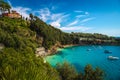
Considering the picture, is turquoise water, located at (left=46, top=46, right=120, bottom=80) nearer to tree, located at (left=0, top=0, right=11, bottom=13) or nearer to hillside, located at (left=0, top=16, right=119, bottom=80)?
hillside, located at (left=0, top=16, right=119, bottom=80)

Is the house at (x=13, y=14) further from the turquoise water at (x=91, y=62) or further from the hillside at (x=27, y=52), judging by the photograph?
the turquoise water at (x=91, y=62)

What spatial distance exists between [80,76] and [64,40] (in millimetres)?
101920

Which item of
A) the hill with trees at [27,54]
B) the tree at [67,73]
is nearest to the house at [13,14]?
the hill with trees at [27,54]

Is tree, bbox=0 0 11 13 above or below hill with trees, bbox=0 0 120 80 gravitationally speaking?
above

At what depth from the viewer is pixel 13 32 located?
226ft

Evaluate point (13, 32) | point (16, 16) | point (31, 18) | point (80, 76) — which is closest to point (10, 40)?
point (13, 32)

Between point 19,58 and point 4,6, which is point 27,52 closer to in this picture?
point 19,58

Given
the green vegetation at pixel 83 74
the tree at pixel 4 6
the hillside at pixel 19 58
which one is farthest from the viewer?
the tree at pixel 4 6

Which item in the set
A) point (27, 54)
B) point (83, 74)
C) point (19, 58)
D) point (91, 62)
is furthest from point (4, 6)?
point (83, 74)

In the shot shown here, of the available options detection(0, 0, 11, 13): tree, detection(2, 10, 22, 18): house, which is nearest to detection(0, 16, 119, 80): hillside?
detection(2, 10, 22, 18): house

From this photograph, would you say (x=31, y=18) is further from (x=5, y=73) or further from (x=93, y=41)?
(x=5, y=73)

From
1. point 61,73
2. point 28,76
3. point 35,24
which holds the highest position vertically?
point 35,24

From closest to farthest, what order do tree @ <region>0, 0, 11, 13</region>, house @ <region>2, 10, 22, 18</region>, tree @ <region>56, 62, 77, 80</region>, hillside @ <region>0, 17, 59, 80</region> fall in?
hillside @ <region>0, 17, 59, 80</region>
tree @ <region>56, 62, 77, 80</region>
tree @ <region>0, 0, 11, 13</region>
house @ <region>2, 10, 22, 18</region>

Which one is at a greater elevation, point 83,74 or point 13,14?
point 13,14
